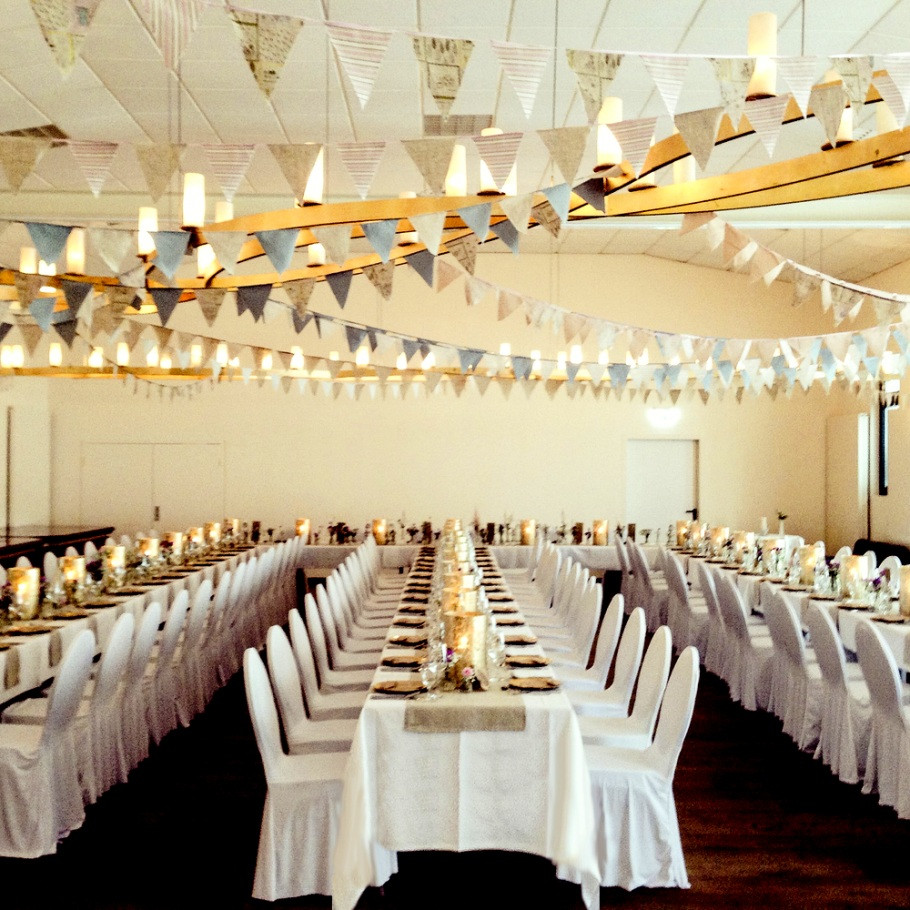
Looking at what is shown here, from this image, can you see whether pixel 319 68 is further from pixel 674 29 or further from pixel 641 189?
pixel 641 189

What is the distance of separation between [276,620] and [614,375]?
4.09 m

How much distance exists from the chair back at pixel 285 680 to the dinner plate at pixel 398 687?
56 centimetres

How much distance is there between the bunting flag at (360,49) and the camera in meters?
2.50

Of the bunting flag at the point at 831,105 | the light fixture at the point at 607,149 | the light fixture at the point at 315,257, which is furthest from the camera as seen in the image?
the light fixture at the point at 315,257

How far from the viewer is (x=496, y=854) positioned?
159 inches

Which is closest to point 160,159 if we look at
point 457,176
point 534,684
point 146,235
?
point 146,235

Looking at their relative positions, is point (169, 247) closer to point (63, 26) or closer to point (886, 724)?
point (63, 26)

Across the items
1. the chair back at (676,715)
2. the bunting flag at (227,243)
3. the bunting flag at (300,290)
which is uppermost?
the bunting flag at (300,290)

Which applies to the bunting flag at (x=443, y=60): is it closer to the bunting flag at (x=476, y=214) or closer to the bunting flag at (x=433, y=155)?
the bunting flag at (x=433, y=155)

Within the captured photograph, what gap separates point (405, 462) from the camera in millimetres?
13312

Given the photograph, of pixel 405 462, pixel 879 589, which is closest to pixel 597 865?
pixel 879 589

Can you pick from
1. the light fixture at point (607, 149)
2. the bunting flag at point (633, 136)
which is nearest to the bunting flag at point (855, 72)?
the bunting flag at point (633, 136)

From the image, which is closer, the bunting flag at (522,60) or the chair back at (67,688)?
the bunting flag at (522,60)

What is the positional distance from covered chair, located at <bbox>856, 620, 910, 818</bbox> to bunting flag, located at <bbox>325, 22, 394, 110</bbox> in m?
3.40
